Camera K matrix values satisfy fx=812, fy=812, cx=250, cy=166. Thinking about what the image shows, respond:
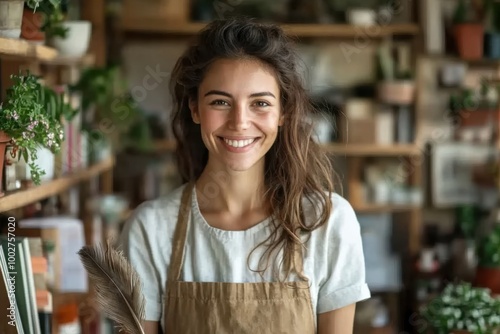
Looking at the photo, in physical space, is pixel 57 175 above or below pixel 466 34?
below

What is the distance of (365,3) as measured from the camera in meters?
3.56

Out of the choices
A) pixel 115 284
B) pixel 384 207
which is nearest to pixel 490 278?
pixel 384 207

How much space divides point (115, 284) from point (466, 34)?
7.96 ft

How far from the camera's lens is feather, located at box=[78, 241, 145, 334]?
4.73 ft

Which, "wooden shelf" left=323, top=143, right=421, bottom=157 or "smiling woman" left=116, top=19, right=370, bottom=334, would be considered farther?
"wooden shelf" left=323, top=143, right=421, bottom=157

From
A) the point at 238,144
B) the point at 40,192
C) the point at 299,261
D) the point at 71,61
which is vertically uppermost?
the point at 71,61

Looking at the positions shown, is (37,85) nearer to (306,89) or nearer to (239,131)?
(239,131)

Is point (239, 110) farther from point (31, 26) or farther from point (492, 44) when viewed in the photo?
point (492, 44)

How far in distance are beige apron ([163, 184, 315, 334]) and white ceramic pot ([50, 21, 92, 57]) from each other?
1004 millimetres

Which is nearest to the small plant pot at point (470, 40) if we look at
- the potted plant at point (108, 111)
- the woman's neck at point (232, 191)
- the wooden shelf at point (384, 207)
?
the wooden shelf at point (384, 207)

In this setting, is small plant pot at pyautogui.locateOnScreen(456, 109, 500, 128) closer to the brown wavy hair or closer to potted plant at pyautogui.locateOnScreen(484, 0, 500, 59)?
potted plant at pyautogui.locateOnScreen(484, 0, 500, 59)

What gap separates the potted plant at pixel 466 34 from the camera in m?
3.43

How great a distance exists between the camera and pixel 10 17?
161 cm

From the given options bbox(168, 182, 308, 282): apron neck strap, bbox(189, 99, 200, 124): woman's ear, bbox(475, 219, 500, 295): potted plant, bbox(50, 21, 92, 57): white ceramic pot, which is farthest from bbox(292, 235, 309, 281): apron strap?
bbox(475, 219, 500, 295): potted plant
